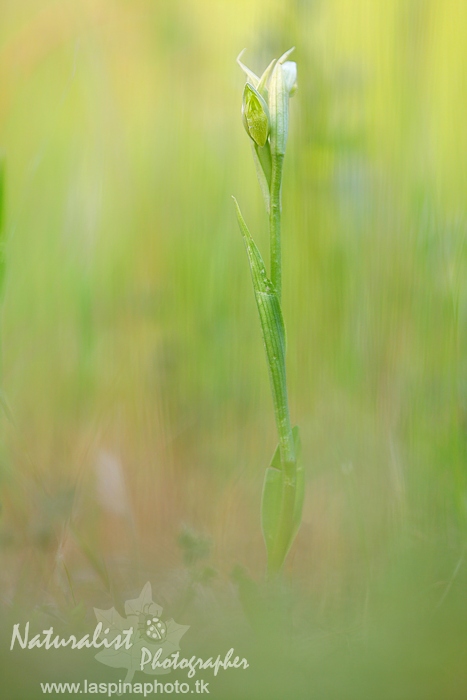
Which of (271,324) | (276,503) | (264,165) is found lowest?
(276,503)

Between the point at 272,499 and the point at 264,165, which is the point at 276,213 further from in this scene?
the point at 272,499

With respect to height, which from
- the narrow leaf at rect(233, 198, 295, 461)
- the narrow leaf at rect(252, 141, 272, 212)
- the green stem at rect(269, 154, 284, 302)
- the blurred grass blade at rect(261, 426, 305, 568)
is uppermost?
the narrow leaf at rect(252, 141, 272, 212)

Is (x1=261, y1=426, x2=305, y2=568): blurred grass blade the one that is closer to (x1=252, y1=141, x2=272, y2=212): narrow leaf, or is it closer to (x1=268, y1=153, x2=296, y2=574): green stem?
(x1=268, y1=153, x2=296, y2=574): green stem

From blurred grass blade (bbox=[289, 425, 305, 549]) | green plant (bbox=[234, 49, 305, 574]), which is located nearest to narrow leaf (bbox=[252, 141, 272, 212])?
green plant (bbox=[234, 49, 305, 574])

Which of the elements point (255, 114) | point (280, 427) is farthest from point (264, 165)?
point (280, 427)

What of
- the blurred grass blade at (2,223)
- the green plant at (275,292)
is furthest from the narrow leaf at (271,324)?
the blurred grass blade at (2,223)

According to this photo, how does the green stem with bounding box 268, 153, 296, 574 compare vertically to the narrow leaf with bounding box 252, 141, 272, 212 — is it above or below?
below

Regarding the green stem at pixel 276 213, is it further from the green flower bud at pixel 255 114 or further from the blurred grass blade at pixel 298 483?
the blurred grass blade at pixel 298 483
